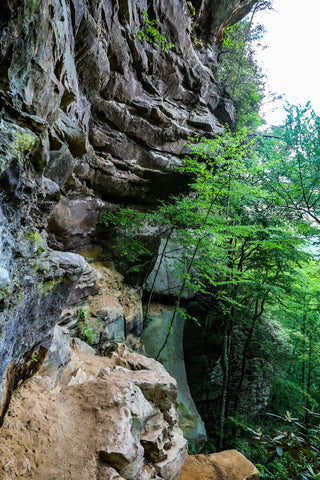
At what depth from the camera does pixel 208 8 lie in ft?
33.8

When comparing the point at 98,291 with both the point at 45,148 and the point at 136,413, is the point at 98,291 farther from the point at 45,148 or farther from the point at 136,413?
the point at 45,148

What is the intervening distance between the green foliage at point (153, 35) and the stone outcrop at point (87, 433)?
9.57 m

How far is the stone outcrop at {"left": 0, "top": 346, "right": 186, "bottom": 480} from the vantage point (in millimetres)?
1979

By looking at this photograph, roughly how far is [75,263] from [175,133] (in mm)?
7748

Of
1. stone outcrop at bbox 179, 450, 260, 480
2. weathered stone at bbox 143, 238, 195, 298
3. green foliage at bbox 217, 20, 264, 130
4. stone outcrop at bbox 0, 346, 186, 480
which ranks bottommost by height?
stone outcrop at bbox 179, 450, 260, 480

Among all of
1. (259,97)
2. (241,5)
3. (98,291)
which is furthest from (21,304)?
(241,5)

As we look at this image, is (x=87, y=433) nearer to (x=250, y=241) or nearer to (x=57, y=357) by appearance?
(x=57, y=357)

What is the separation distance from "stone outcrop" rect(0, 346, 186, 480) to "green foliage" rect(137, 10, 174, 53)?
9.57m

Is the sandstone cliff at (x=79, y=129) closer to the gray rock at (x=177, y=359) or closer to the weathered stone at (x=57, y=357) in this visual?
the weathered stone at (x=57, y=357)

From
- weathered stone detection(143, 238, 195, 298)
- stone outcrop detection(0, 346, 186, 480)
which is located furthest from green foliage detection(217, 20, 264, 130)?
stone outcrop detection(0, 346, 186, 480)

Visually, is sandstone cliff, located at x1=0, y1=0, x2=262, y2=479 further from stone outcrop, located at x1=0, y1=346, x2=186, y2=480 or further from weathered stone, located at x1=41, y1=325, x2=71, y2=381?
weathered stone, located at x1=41, y1=325, x2=71, y2=381

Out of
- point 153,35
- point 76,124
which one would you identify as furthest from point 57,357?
point 153,35

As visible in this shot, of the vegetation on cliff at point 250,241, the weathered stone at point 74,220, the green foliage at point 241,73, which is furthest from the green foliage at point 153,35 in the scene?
the weathered stone at point 74,220

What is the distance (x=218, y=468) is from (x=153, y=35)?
1211 centimetres
